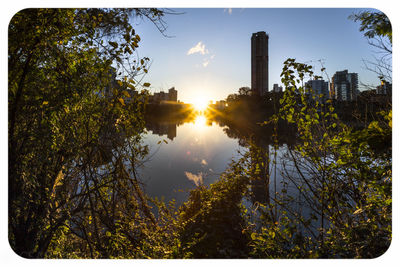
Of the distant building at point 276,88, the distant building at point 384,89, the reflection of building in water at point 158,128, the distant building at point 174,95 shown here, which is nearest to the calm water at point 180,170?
the reflection of building in water at point 158,128

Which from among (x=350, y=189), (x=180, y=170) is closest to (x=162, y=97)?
(x=350, y=189)

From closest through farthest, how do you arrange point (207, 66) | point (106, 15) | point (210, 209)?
point (106, 15) → point (207, 66) → point (210, 209)

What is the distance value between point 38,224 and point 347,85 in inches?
160

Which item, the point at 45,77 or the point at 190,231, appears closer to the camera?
the point at 45,77

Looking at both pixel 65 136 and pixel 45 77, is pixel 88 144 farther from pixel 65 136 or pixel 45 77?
pixel 45 77

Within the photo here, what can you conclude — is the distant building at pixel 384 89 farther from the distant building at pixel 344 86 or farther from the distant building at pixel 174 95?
the distant building at pixel 174 95

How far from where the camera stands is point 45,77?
1.93m

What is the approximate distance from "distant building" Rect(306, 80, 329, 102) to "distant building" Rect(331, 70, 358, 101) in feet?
0.29

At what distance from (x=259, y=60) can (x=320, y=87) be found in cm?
111

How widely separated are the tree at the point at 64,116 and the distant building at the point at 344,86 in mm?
2315

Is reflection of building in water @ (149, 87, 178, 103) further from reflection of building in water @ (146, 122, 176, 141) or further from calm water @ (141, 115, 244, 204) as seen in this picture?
calm water @ (141, 115, 244, 204)

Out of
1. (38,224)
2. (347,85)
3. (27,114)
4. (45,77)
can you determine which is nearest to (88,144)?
(27,114)
